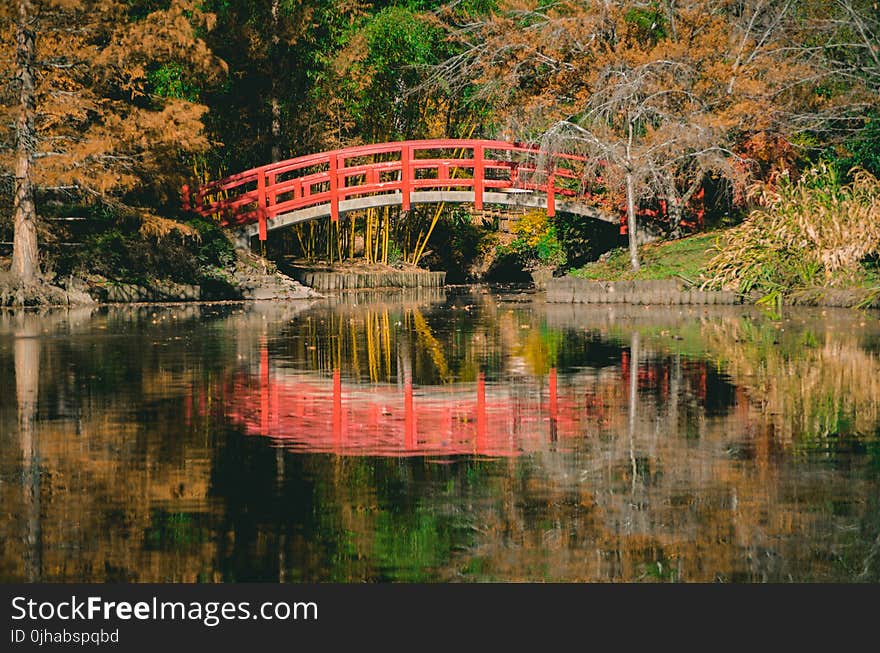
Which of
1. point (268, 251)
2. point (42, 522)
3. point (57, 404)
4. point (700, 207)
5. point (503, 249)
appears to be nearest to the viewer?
point (42, 522)

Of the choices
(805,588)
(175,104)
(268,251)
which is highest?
(175,104)

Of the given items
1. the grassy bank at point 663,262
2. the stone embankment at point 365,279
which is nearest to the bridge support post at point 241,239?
the stone embankment at point 365,279

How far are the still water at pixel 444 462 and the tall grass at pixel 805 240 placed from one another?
22.4 feet

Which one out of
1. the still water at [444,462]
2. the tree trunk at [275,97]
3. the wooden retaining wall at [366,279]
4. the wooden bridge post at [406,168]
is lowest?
the still water at [444,462]

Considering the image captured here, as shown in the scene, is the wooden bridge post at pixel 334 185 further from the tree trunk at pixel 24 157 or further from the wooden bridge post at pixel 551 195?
the tree trunk at pixel 24 157

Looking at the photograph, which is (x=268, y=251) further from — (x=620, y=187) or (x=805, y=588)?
(x=805, y=588)

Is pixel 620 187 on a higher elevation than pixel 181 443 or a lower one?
higher

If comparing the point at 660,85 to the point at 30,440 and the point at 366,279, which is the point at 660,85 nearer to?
the point at 366,279

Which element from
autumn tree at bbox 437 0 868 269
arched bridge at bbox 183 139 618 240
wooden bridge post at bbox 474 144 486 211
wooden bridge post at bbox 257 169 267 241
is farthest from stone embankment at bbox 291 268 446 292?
autumn tree at bbox 437 0 868 269

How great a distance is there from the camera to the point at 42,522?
7672 millimetres

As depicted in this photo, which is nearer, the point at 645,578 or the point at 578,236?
the point at 645,578

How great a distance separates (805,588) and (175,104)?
27.4 meters

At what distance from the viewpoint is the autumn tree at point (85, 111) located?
97.7 ft

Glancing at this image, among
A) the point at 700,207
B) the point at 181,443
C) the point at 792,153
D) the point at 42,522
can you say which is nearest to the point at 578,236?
the point at 700,207
